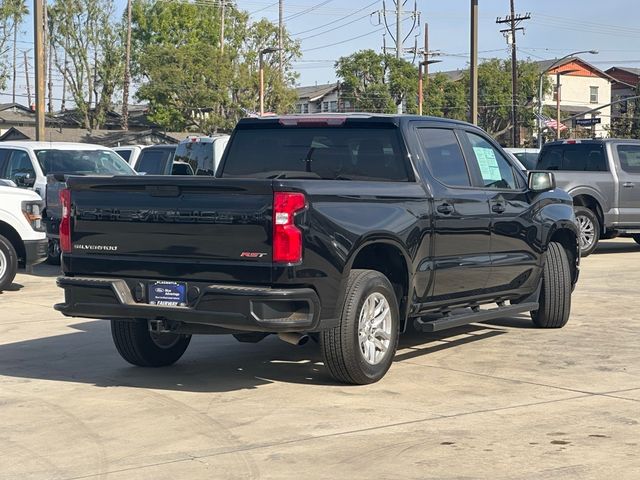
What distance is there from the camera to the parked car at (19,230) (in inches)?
546

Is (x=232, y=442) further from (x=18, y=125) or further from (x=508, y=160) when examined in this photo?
(x=18, y=125)

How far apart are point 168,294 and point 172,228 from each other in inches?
18.0

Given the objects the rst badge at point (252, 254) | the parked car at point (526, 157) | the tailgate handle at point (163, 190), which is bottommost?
the rst badge at point (252, 254)

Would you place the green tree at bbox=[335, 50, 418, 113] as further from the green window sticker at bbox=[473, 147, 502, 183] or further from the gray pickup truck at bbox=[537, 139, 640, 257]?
the green window sticker at bbox=[473, 147, 502, 183]

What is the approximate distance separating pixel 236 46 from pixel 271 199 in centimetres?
6834

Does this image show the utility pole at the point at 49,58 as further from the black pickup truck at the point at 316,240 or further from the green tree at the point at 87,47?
the black pickup truck at the point at 316,240

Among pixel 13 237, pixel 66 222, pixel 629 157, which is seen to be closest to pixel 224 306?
pixel 66 222

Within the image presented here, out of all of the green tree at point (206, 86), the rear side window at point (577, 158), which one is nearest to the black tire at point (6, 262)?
the rear side window at point (577, 158)

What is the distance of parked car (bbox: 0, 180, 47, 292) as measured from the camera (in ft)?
45.5

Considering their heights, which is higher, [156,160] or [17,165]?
[156,160]

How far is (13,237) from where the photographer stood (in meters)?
14.2

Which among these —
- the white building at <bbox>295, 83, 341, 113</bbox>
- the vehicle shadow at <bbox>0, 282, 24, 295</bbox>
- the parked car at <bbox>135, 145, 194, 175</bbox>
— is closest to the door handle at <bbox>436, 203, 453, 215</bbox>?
the vehicle shadow at <bbox>0, 282, 24, 295</bbox>

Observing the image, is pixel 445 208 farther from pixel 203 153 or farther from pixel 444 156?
pixel 203 153

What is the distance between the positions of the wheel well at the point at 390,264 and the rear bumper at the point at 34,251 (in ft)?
24.0
